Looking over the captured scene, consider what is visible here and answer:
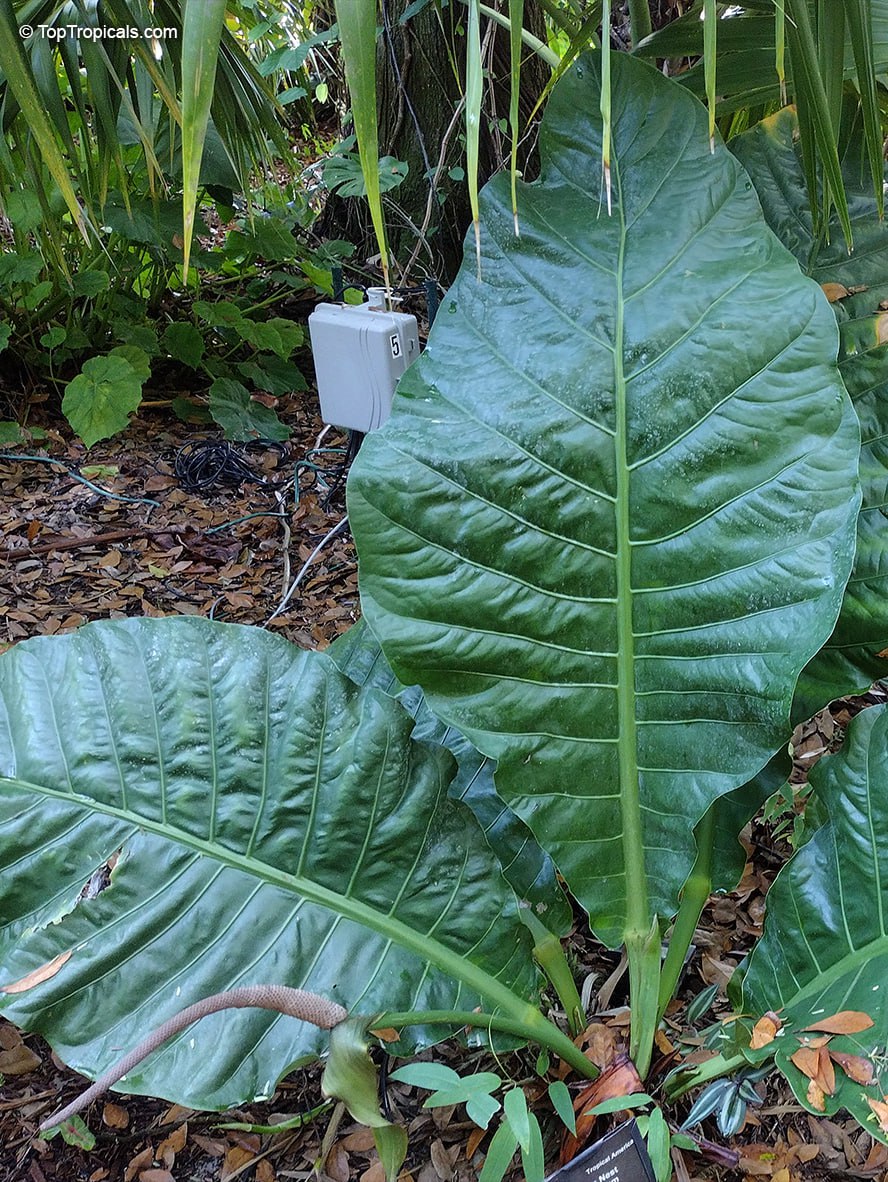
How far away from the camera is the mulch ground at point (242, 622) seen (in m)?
1.06

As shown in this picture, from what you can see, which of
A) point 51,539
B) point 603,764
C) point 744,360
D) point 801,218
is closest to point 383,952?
point 603,764

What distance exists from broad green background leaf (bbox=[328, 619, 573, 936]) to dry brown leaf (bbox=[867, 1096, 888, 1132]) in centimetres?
36

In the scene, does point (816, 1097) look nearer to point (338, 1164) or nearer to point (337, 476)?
point (338, 1164)

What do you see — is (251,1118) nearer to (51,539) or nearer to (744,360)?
(744,360)

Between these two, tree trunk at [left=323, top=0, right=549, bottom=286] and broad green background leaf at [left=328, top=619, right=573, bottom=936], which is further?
tree trunk at [left=323, top=0, right=549, bottom=286]

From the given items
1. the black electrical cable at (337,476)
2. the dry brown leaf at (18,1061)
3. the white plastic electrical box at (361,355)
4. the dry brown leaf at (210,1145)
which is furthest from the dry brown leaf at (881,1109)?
the black electrical cable at (337,476)

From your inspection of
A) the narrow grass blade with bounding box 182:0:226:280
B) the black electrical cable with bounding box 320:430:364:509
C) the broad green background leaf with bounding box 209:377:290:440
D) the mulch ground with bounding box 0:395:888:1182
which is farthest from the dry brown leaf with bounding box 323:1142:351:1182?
the broad green background leaf with bounding box 209:377:290:440

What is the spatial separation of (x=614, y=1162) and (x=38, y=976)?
1.79 feet

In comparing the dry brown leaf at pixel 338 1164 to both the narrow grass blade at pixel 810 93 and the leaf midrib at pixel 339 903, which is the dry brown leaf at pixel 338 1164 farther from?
the narrow grass blade at pixel 810 93

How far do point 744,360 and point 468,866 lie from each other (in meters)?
0.58

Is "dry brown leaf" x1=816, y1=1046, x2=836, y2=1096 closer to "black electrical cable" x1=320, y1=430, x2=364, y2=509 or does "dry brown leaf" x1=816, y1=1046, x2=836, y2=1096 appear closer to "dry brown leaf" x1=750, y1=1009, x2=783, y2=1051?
"dry brown leaf" x1=750, y1=1009, x2=783, y2=1051

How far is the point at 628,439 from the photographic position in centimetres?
92

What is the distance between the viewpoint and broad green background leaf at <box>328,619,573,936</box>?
108 cm

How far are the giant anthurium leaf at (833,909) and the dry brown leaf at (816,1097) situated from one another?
4 centimetres
